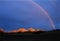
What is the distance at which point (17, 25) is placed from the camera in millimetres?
3115

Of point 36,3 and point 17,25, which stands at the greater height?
point 36,3

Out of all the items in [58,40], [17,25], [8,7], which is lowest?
[58,40]

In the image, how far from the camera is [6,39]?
312cm

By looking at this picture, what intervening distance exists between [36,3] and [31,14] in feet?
0.52

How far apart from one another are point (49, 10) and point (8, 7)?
54cm

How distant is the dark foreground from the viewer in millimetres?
3105

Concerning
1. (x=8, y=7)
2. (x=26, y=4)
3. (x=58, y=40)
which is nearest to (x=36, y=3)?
(x=26, y=4)

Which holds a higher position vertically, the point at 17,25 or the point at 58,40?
the point at 17,25

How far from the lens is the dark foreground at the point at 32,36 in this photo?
3.11 metres

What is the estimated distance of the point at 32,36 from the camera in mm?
3125

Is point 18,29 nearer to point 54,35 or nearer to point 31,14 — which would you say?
point 31,14

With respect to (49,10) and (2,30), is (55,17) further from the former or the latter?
(2,30)

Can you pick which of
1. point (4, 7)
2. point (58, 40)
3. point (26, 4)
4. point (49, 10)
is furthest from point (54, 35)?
point (4, 7)

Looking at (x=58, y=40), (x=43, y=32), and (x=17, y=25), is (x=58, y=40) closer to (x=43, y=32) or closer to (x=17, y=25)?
(x=43, y=32)
